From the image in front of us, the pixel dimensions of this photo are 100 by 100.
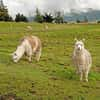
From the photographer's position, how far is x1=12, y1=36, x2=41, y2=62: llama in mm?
21084

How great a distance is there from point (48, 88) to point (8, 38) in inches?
983

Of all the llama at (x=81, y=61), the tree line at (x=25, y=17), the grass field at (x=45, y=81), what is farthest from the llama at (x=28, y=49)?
the tree line at (x=25, y=17)

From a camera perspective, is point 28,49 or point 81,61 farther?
point 28,49

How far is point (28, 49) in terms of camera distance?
861 inches

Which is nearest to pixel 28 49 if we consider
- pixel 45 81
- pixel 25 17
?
pixel 45 81

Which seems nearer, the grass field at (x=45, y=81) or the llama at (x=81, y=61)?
the grass field at (x=45, y=81)

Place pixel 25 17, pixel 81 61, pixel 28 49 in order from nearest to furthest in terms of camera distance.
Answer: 1. pixel 81 61
2. pixel 28 49
3. pixel 25 17

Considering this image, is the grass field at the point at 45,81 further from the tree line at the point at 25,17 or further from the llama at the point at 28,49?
the tree line at the point at 25,17

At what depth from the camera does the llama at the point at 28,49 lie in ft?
69.2

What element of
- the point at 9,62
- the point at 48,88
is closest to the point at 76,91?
the point at 48,88

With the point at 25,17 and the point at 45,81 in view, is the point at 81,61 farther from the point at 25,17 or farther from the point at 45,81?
the point at 25,17

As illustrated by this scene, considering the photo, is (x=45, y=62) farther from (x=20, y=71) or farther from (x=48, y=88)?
(x=48, y=88)

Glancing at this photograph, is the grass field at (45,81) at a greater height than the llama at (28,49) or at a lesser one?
lesser

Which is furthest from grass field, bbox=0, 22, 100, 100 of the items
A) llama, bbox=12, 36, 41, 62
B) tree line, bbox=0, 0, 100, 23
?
tree line, bbox=0, 0, 100, 23
